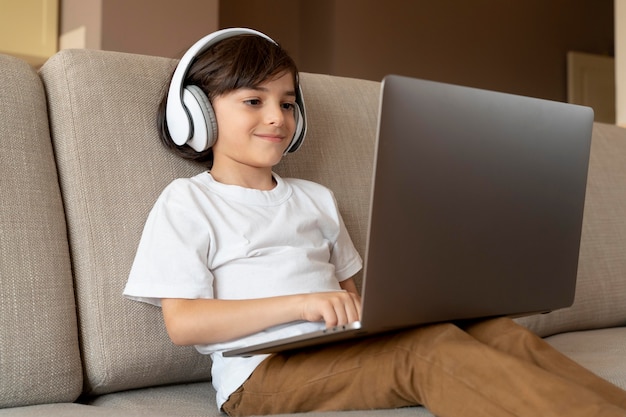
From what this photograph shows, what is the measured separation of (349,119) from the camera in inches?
66.1

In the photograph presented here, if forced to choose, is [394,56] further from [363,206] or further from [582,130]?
[582,130]

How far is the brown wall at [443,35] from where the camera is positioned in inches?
199

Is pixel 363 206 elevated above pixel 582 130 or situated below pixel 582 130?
below

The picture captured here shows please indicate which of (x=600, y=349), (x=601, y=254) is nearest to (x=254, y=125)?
(x=600, y=349)

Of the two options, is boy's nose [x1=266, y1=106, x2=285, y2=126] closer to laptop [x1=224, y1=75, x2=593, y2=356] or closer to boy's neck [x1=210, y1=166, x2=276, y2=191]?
boy's neck [x1=210, y1=166, x2=276, y2=191]

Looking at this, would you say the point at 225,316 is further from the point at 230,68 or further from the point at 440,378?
the point at 230,68

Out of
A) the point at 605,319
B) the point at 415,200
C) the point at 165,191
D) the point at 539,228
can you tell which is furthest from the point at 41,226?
the point at 605,319

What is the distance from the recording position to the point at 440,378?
3.16ft

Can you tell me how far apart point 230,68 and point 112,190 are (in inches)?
11.6

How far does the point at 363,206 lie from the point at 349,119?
0.20 m

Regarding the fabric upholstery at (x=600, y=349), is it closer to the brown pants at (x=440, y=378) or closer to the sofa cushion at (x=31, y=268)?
the brown pants at (x=440, y=378)

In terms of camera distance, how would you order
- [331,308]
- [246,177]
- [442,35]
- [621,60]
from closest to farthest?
[331,308]
[246,177]
[621,60]
[442,35]

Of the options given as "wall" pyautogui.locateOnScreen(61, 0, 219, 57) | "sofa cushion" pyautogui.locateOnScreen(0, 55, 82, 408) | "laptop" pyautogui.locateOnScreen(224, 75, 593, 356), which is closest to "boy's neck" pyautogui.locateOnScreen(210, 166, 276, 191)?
"sofa cushion" pyautogui.locateOnScreen(0, 55, 82, 408)

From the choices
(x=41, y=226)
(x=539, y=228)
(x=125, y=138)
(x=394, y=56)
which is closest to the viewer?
(x=539, y=228)
